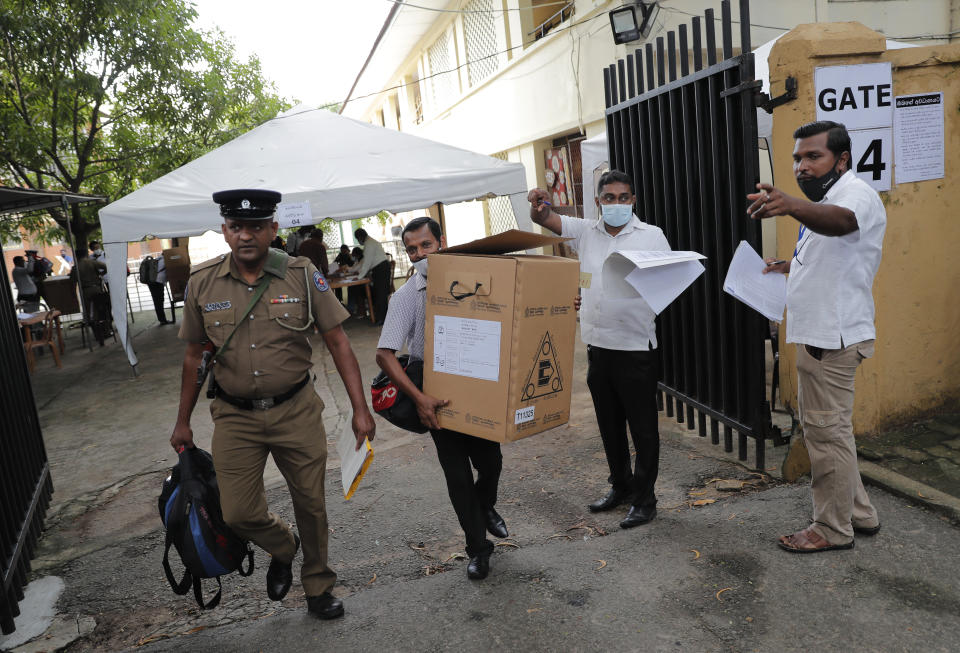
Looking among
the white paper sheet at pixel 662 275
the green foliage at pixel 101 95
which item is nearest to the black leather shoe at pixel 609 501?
the white paper sheet at pixel 662 275

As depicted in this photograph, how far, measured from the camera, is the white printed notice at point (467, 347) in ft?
9.00

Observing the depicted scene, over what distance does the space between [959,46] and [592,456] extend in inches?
128

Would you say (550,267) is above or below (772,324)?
above

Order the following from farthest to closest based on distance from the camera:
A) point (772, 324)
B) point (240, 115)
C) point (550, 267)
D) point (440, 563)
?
point (240, 115), point (772, 324), point (440, 563), point (550, 267)

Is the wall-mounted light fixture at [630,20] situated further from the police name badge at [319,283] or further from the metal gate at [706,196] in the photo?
the police name badge at [319,283]

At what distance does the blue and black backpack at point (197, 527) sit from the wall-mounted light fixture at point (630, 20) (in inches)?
264

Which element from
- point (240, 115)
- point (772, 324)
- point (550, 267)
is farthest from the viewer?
point (240, 115)

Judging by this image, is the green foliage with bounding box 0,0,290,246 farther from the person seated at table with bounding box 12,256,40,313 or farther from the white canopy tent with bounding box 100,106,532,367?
the white canopy tent with bounding box 100,106,532,367

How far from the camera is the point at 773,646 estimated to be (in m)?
2.45

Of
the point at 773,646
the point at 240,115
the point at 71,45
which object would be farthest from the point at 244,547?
the point at 240,115

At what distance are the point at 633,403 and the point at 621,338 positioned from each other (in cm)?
33

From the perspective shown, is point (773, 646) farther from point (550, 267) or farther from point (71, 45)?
point (71, 45)

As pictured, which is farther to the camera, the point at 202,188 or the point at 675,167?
the point at 202,188

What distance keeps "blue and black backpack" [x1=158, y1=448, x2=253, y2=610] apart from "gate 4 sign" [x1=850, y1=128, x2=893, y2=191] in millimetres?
3634
